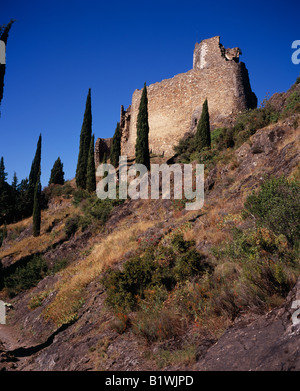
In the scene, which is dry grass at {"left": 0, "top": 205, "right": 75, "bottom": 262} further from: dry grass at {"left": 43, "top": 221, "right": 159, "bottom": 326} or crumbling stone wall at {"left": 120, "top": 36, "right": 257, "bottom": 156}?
crumbling stone wall at {"left": 120, "top": 36, "right": 257, "bottom": 156}

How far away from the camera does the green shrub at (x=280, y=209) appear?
19.0ft

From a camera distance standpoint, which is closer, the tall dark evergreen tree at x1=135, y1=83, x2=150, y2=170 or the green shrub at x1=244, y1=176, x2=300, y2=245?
the green shrub at x1=244, y1=176, x2=300, y2=245

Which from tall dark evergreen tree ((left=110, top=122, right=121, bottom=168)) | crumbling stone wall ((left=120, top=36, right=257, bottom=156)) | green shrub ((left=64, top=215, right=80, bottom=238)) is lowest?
green shrub ((left=64, top=215, right=80, bottom=238))

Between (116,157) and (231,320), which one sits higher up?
(116,157)

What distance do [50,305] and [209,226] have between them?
6.90 meters

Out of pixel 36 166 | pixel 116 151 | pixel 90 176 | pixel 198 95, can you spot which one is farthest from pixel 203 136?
pixel 36 166

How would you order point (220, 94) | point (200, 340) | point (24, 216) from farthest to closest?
1. point (24, 216)
2. point (220, 94)
3. point (200, 340)

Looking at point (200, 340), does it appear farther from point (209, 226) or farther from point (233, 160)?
point (233, 160)

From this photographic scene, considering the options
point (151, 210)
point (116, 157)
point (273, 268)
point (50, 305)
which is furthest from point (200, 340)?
point (116, 157)

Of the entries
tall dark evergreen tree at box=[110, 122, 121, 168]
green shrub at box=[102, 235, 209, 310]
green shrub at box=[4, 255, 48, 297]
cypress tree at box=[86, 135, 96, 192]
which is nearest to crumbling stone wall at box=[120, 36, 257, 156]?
tall dark evergreen tree at box=[110, 122, 121, 168]

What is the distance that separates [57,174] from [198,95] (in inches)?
1015

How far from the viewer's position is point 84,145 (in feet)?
117

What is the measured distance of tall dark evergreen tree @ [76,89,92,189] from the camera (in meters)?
34.0

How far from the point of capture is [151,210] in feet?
55.6
